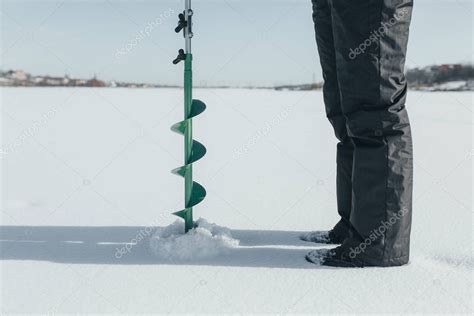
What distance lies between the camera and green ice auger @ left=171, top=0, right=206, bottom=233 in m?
1.82

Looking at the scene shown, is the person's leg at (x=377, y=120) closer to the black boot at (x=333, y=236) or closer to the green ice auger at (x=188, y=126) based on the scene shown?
the black boot at (x=333, y=236)

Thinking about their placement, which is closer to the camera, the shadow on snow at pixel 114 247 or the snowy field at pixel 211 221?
the snowy field at pixel 211 221

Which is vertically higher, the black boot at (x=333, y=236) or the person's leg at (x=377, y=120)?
the person's leg at (x=377, y=120)

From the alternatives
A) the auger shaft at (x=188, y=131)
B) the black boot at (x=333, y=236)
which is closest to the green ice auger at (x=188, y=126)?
the auger shaft at (x=188, y=131)

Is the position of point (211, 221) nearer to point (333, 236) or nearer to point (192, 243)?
point (192, 243)

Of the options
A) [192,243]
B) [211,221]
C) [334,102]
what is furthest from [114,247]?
[334,102]

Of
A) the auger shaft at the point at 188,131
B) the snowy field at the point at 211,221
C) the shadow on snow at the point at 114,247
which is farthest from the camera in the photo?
the auger shaft at the point at 188,131

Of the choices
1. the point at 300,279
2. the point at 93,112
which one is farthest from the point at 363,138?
the point at 93,112

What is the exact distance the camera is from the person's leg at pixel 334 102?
1831 mm

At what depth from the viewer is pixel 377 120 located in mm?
1533

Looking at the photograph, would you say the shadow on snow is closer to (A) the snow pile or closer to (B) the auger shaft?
(A) the snow pile

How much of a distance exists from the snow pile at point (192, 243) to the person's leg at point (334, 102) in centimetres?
46

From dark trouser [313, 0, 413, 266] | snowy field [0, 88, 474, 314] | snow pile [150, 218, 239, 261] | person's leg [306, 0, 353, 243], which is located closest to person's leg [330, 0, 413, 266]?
dark trouser [313, 0, 413, 266]

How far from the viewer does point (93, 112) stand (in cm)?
655
